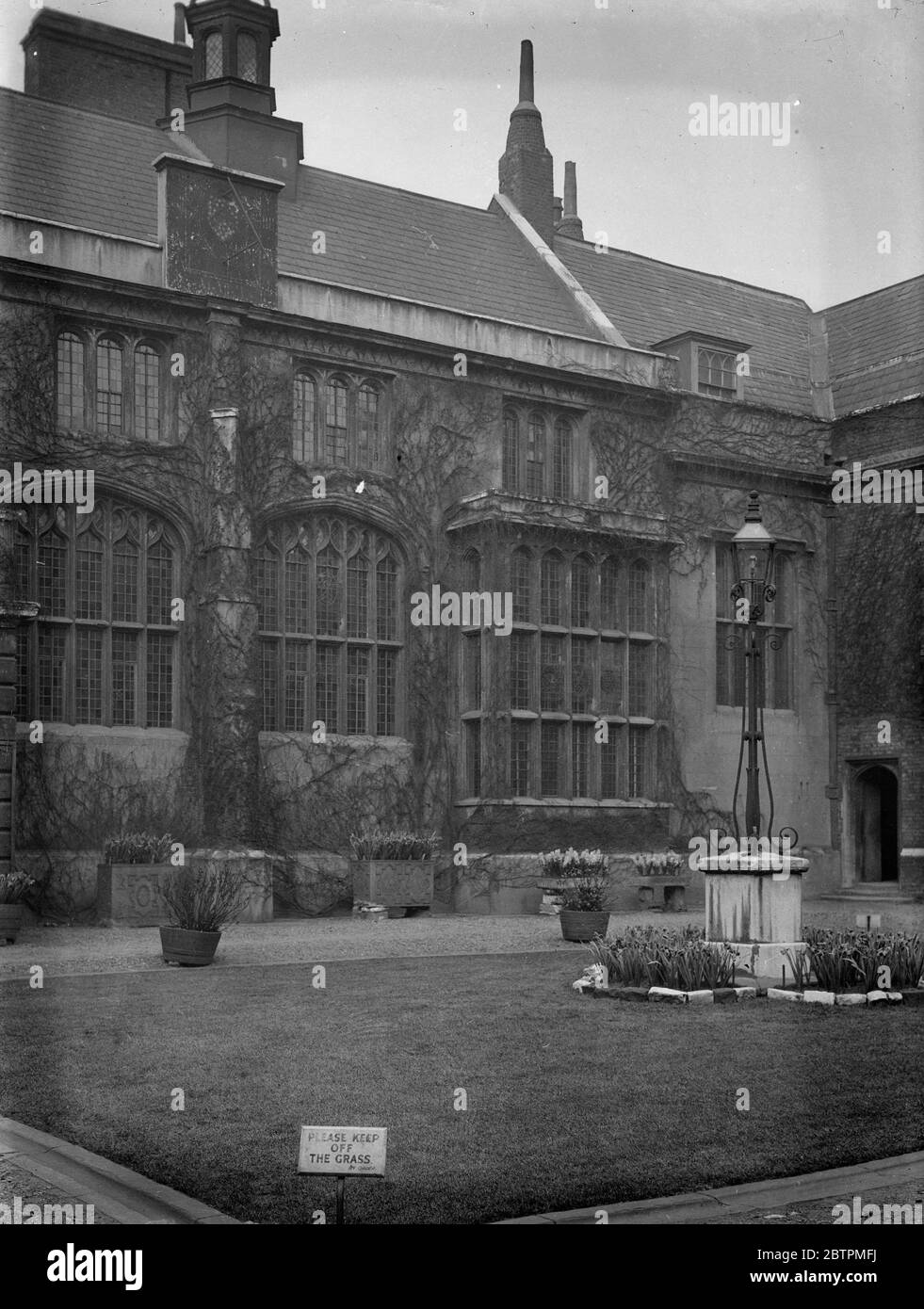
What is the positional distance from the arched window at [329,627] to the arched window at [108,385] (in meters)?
2.71

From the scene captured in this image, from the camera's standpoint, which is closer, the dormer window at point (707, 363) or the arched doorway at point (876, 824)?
the dormer window at point (707, 363)

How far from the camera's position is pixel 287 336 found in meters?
21.9

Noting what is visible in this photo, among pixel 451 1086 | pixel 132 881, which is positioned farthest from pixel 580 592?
pixel 451 1086

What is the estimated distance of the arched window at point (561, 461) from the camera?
974 inches

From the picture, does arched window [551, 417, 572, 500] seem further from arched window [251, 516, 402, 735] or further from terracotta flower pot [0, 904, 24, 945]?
terracotta flower pot [0, 904, 24, 945]

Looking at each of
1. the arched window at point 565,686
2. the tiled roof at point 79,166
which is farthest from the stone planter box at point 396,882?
the tiled roof at point 79,166

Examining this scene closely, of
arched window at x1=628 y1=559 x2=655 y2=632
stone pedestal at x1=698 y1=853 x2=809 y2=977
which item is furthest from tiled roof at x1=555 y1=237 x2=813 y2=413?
stone pedestal at x1=698 y1=853 x2=809 y2=977

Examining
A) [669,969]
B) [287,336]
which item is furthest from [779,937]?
[287,336]

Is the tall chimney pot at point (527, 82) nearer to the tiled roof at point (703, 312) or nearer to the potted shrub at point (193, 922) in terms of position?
the tiled roof at point (703, 312)

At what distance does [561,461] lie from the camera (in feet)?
81.7

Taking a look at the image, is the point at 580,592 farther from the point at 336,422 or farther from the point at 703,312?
the point at 703,312

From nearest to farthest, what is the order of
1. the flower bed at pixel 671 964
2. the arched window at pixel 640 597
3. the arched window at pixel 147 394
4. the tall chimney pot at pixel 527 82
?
the flower bed at pixel 671 964 < the arched window at pixel 147 394 < the arched window at pixel 640 597 < the tall chimney pot at pixel 527 82

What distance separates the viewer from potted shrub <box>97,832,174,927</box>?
1838cm
